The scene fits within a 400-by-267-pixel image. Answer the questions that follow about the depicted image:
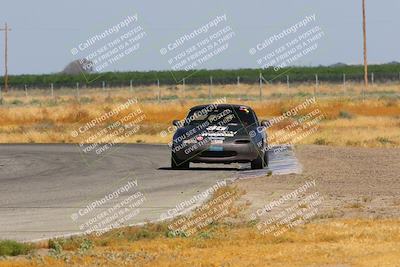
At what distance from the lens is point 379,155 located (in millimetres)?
31578

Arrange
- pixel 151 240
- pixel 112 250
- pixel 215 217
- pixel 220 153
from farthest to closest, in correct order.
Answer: pixel 220 153 → pixel 215 217 → pixel 151 240 → pixel 112 250

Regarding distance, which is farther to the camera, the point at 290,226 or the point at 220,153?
the point at 220,153

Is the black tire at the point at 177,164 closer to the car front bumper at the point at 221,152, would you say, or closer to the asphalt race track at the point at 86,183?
the asphalt race track at the point at 86,183

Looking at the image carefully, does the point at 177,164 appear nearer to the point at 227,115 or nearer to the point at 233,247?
the point at 227,115

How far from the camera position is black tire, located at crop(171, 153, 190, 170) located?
26531 millimetres

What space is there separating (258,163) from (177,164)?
75.1 inches

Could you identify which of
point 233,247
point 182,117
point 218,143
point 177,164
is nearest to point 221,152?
point 218,143

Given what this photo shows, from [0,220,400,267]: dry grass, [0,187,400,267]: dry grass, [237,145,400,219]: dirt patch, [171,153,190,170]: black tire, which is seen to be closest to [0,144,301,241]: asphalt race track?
[171,153,190,170]: black tire

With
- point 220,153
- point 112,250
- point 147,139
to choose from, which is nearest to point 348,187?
point 220,153

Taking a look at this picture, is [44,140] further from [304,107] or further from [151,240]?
[151,240]

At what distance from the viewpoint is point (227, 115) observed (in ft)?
88.5

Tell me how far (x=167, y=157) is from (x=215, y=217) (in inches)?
621

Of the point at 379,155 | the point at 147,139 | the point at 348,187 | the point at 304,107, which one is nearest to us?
the point at 348,187

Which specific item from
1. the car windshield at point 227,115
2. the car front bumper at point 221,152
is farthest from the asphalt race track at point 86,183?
the car windshield at point 227,115
